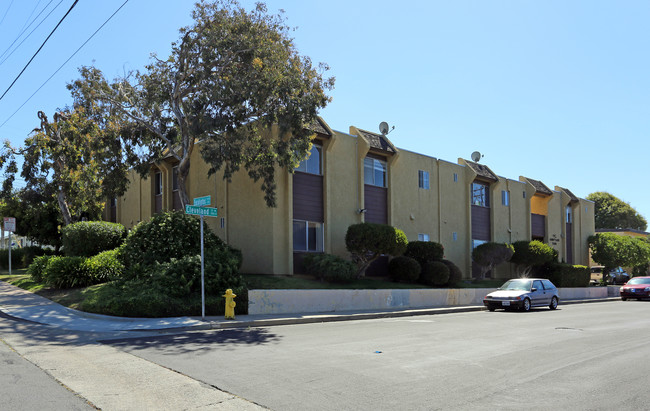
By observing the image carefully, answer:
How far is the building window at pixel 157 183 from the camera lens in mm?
28844

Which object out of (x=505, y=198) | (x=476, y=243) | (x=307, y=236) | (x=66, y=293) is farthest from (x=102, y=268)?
(x=505, y=198)

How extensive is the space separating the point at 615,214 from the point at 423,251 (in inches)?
2367

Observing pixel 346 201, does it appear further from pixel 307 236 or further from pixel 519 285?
pixel 519 285

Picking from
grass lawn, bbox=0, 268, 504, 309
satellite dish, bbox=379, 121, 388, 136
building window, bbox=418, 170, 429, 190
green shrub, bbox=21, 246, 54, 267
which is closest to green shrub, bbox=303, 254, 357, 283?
grass lawn, bbox=0, 268, 504, 309

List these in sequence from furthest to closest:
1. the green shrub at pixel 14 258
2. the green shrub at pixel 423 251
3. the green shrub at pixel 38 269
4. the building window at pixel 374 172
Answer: the green shrub at pixel 14 258, the green shrub at pixel 423 251, the building window at pixel 374 172, the green shrub at pixel 38 269

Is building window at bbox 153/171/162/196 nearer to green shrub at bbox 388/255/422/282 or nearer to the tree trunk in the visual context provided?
the tree trunk

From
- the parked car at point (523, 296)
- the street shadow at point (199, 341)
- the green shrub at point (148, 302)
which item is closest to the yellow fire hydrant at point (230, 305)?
the green shrub at point (148, 302)

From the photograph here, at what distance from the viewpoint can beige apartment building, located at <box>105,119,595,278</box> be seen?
70.0ft

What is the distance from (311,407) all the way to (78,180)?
21.3 m

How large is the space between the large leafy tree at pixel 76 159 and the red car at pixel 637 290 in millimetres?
29168

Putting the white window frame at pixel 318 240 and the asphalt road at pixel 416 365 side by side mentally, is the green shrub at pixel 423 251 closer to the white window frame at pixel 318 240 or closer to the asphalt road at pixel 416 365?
the white window frame at pixel 318 240

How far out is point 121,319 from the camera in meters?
13.7

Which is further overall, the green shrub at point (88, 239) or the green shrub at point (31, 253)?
the green shrub at point (31, 253)

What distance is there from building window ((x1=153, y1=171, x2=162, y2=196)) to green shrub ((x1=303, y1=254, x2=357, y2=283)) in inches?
470
